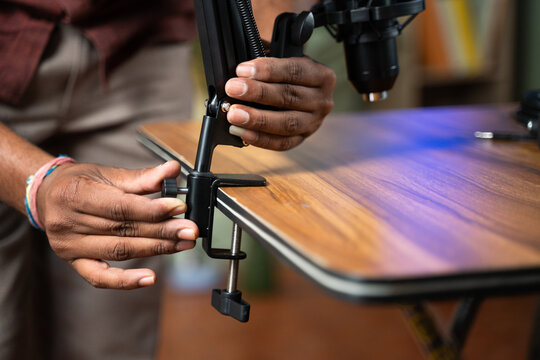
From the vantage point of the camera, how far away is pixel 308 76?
2.46ft

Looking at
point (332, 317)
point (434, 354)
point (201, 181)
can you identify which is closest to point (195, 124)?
point (201, 181)

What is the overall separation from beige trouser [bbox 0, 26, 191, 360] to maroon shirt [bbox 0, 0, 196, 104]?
0.03 meters

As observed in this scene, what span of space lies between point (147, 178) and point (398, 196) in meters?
0.25

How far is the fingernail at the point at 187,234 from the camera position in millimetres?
614

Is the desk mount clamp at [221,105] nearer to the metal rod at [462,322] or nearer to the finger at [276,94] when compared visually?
the finger at [276,94]

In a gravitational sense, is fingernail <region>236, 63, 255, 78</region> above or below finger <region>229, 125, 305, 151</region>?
above

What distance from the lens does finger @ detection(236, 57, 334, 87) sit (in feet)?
2.23

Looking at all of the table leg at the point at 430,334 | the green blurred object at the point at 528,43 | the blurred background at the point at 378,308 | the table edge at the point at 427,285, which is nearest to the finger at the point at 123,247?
the table edge at the point at 427,285

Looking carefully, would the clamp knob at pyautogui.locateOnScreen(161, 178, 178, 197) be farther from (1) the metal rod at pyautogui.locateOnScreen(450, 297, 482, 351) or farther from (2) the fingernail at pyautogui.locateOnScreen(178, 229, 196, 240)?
(1) the metal rod at pyautogui.locateOnScreen(450, 297, 482, 351)

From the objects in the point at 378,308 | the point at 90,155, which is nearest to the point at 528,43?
the point at 378,308

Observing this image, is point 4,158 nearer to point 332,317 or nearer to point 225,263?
point 332,317

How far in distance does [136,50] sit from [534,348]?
948 millimetres

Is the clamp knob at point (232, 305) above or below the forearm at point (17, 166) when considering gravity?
below

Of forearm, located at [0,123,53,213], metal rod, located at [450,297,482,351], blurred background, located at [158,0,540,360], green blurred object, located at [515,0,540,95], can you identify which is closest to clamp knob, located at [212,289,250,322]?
forearm, located at [0,123,53,213]
